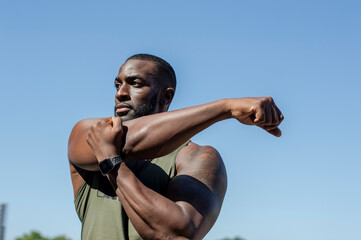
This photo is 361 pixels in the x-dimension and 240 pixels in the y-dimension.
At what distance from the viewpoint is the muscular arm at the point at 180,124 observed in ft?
11.7

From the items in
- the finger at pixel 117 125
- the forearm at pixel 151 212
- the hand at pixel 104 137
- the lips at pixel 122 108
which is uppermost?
the lips at pixel 122 108

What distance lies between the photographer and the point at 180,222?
3.59 meters

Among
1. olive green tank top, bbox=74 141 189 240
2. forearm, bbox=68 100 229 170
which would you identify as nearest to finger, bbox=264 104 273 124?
forearm, bbox=68 100 229 170

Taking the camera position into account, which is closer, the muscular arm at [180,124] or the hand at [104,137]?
the muscular arm at [180,124]

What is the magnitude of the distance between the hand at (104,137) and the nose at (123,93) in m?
0.83

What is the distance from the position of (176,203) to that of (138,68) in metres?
1.53

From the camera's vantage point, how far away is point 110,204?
4.20m

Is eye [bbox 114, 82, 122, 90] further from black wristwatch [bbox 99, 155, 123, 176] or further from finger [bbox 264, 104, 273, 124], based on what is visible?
finger [bbox 264, 104, 273, 124]

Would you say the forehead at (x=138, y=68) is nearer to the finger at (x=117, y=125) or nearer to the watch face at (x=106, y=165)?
the finger at (x=117, y=125)

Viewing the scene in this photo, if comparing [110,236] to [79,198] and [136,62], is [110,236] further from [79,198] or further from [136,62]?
[136,62]

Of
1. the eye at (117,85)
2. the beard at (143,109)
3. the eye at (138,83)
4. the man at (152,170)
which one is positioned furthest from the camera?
the eye at (117,85)

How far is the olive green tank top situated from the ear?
80cm

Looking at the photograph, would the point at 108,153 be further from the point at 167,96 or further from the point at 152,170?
the point at 167,96

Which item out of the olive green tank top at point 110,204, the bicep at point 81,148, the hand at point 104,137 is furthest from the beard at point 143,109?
the hand at point 104,137
